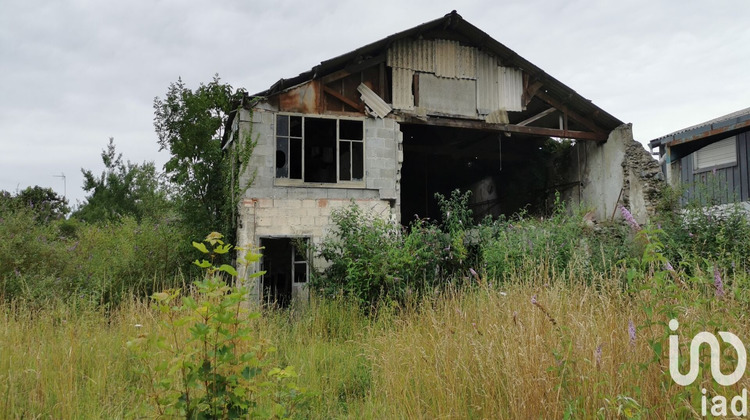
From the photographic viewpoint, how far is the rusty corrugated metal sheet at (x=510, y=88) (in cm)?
1264

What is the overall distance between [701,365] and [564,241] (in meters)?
6.10

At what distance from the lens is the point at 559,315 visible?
3766mm

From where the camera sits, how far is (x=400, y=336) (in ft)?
17.1

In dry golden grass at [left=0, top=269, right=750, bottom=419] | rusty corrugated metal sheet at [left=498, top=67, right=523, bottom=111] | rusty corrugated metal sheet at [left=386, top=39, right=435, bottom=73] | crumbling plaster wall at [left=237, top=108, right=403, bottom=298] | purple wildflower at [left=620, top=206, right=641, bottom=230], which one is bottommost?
dry golden grass at [left=0, top=269, right=750, bottom=419]

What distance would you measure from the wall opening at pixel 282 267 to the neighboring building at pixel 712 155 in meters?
8.87

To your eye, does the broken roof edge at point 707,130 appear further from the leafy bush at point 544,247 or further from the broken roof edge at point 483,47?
the leafy bush at point 544,247

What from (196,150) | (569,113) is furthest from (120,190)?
(569,113)

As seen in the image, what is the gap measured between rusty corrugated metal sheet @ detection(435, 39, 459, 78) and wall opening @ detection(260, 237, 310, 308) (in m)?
5.41

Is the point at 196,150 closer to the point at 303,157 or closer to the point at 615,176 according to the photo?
the point at 303,157

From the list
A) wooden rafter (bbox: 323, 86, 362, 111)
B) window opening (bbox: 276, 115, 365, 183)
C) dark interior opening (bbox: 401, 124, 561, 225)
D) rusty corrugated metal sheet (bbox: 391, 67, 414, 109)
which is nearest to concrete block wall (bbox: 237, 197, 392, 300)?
window opening (bbox: 276, 115, 365, 183)

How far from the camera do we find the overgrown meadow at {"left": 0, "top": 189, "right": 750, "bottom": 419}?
2.76m

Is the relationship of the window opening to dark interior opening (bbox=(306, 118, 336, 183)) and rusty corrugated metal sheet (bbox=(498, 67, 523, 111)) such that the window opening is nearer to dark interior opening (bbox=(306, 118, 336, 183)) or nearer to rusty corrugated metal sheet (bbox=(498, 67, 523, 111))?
dark interior opening (bbox=(306, 118, 336, 183))

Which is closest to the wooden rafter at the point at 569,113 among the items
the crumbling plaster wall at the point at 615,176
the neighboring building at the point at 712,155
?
the crumbling plaster wall at the point at 615,176

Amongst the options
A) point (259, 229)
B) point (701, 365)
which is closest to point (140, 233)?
point (259, 229)
